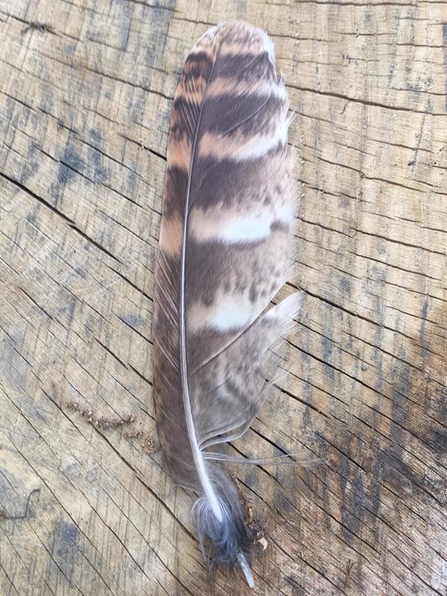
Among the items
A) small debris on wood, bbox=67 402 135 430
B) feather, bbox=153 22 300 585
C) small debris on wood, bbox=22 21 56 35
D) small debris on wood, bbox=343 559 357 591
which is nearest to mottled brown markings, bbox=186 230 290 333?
feather, bbox=153 22 300 585

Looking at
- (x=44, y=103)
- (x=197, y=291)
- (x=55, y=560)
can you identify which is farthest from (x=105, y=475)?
(x=44, y=103)

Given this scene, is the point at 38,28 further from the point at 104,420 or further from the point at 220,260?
the point at 104,420

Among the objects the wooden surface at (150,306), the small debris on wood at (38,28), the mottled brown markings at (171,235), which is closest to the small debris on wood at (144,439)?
the wooden surface at (150,306)

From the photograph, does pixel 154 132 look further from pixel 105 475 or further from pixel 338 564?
pixel 338 564

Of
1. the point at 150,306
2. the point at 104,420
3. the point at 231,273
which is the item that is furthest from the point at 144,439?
the point at 231,273

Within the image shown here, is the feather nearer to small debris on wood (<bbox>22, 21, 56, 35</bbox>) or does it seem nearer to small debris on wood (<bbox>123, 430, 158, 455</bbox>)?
small debris on wood (<bbox>123, 430, 158, 455</bbox>)
